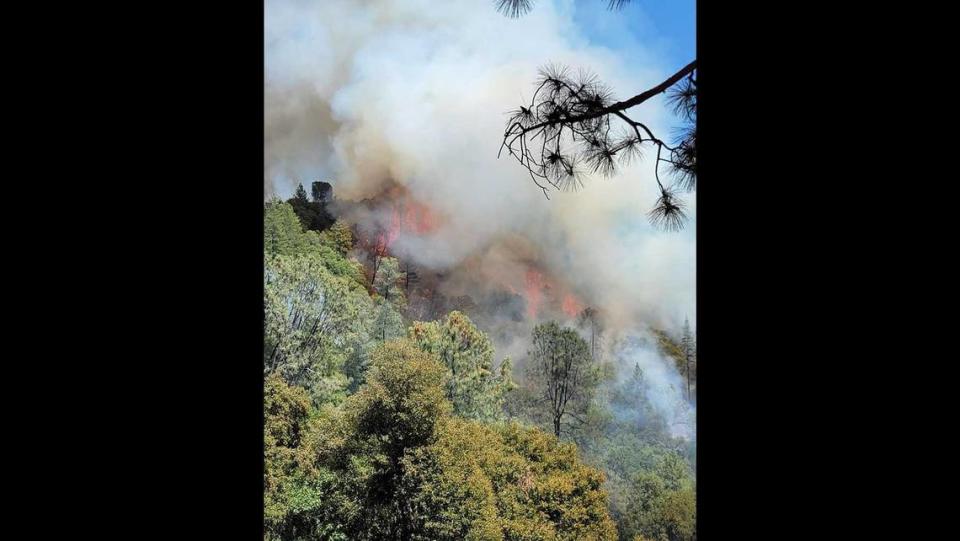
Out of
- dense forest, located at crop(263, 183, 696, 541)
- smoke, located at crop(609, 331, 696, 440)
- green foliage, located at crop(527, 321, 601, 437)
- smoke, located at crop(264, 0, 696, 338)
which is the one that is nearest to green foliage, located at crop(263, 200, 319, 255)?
dense forest, located at crop(263, 183, 696, 541)

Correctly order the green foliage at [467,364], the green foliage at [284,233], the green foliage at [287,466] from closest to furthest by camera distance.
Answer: the green foliage at [287,466], the green foliage at [284,233], the green foliage at [467,364]

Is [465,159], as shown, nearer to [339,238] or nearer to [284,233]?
[339,238]

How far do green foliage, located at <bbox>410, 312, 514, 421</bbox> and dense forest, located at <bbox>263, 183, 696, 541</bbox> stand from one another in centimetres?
1

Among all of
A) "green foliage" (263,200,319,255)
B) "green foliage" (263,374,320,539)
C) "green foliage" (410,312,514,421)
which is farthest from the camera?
"green foliage" (410,312,514,421)

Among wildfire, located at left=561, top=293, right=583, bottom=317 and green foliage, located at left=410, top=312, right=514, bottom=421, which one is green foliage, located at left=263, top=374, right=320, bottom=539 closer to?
green foliage, located at left=410, top=312, right=514, bottom=421

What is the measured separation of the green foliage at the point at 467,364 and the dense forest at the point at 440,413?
13 mm

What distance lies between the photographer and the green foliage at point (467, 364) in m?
7.04

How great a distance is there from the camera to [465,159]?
6.86 m

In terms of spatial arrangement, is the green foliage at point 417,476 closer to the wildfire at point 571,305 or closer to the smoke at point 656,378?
the smoke at point 656,378

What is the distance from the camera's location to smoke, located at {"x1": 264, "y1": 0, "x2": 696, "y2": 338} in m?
6.77

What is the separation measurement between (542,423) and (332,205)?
8.86 ft

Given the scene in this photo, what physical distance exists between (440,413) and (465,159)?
2203mm

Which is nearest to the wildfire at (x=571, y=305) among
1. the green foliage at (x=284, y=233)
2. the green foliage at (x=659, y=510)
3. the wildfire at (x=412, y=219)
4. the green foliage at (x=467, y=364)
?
the green foliage at (x=467, y=364)
